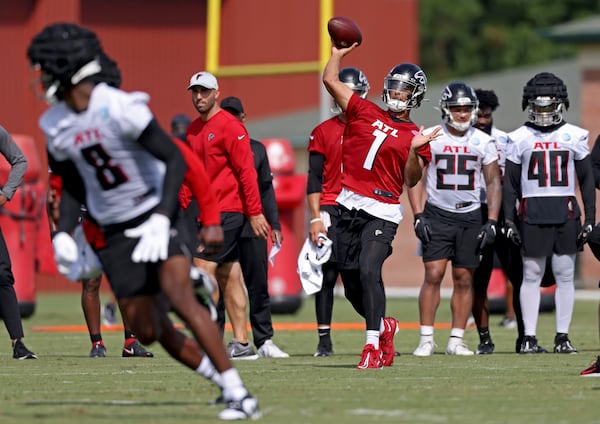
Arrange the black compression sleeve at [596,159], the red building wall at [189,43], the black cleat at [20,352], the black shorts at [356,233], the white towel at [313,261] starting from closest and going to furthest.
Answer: the black shorts at [356,233] → the black compression sleeve at [596,159] → the white towel at [313,261] → the black cleat at [20,352] → the red building wall at [189,43]

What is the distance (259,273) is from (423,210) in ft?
4.72

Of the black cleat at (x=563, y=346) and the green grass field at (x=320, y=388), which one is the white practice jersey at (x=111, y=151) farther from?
the black cleat at (x=563, y=346)

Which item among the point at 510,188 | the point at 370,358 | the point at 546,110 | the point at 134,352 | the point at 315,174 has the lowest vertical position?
the point at 134,352

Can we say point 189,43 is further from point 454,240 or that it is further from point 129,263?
point 129,263

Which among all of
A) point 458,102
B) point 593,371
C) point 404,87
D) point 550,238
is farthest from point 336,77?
point 550,238

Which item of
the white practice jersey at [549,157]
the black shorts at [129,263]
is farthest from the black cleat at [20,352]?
the white practice jersey at [549,157]

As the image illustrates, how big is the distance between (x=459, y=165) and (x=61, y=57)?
5.42 m

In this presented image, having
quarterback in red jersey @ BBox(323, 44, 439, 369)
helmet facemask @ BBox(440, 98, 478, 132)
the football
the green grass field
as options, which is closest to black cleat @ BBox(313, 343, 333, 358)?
the green grass field

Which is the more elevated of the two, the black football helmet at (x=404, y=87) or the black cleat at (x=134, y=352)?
the black football helmet at (x=404, y=87)

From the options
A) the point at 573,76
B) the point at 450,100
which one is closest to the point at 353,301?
the point at 450,100

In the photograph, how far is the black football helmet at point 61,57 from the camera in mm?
7588

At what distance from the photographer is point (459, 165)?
1239 centimetres

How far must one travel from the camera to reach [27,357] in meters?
11.6

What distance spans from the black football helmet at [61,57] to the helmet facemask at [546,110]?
565 centimetres
